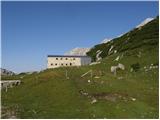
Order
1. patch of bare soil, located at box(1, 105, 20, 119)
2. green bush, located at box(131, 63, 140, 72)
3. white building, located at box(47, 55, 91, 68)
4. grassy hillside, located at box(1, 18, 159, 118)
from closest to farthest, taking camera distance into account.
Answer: patch of bare soil, located at box(1, 105, 20, 119) → grassy hillside, located at box(1, 18, 159, 118) → green bush, located at box(131, 63, 140, 72) → white building, located at box(47, 55, 91, 68)

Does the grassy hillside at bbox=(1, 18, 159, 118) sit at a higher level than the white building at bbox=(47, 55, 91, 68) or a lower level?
lower

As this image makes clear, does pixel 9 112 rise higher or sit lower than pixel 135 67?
lower

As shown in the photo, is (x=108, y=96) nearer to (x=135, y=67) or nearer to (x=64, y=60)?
(x=135, y=67)

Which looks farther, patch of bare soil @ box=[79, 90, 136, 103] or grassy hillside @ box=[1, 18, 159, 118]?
patch of bare soil @ box=[79, 90, 136, 103]

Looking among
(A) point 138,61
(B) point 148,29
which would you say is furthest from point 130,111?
(B) point 148,29

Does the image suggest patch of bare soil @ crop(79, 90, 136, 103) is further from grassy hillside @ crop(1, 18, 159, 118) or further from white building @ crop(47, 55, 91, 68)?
white building @ crop(47, 55, 91, 68)

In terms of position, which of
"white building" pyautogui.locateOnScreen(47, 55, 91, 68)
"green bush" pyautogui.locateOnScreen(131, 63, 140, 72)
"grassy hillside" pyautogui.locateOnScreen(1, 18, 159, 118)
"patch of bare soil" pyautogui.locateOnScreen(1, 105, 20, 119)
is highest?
"white building" pyautogui.locateOnScreen(47, 55, 91, 68)

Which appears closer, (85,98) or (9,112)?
(9,112)

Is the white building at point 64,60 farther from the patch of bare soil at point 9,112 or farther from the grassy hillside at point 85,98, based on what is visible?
the patch of bare soil at point 9,112

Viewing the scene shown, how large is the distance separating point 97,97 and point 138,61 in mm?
45911

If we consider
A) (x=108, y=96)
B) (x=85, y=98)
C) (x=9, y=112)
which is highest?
(x=108, y=96)

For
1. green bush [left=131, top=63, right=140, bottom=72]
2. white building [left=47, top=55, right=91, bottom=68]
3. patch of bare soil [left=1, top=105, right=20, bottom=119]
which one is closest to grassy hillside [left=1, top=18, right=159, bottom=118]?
patch of bare soil [left=1, top=105, right=20, bottom=119]

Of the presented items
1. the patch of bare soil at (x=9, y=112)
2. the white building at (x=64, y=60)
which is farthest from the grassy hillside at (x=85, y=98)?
the white building at (x=64, y=60)

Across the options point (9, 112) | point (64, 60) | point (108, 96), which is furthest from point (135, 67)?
point (64, 60)
